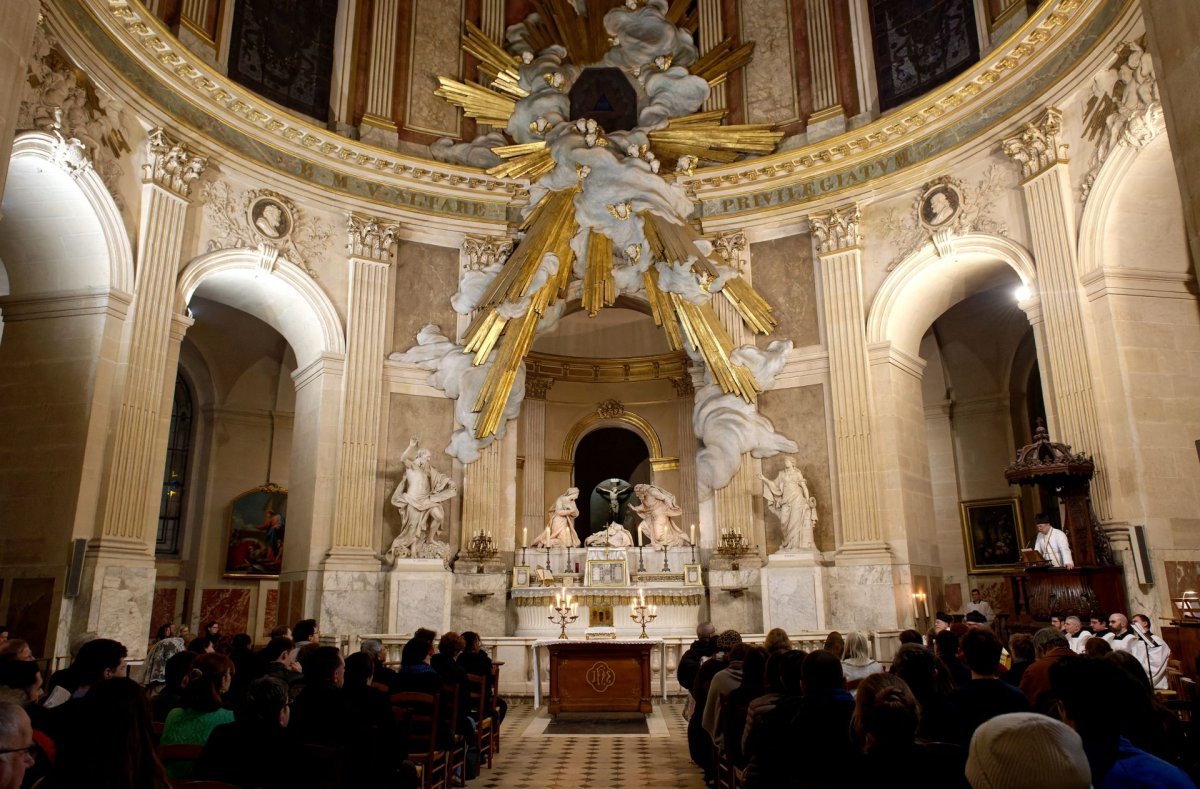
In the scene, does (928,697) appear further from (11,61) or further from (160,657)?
(160,657)

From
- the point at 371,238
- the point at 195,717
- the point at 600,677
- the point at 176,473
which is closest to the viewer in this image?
the point at 195,717

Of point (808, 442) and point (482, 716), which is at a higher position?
point (808, 442)

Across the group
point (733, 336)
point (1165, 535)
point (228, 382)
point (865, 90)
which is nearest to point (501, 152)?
point (733, 336)

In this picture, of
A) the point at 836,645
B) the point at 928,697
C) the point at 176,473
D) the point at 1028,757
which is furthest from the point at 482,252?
the point at 1028,757

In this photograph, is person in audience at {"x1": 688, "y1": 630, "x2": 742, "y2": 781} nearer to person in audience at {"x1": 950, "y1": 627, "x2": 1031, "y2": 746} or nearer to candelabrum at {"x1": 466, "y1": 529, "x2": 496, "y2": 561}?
person in audience at {"x1": 950, "y1": 627, "x2": 1031, "y2": 746}

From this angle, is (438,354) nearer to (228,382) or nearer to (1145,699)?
(228,382)

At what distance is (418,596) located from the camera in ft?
44.4

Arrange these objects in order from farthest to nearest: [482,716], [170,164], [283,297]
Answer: [283,297]
[170,164]
[482,716]

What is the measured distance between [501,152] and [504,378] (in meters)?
3.94

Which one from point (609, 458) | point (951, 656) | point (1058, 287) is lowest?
point (951, 656)

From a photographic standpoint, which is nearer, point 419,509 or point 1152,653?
point 1152,653

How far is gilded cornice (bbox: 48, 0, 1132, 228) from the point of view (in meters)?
11.4

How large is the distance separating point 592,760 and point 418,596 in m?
6.21

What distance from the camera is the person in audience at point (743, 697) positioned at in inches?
201
